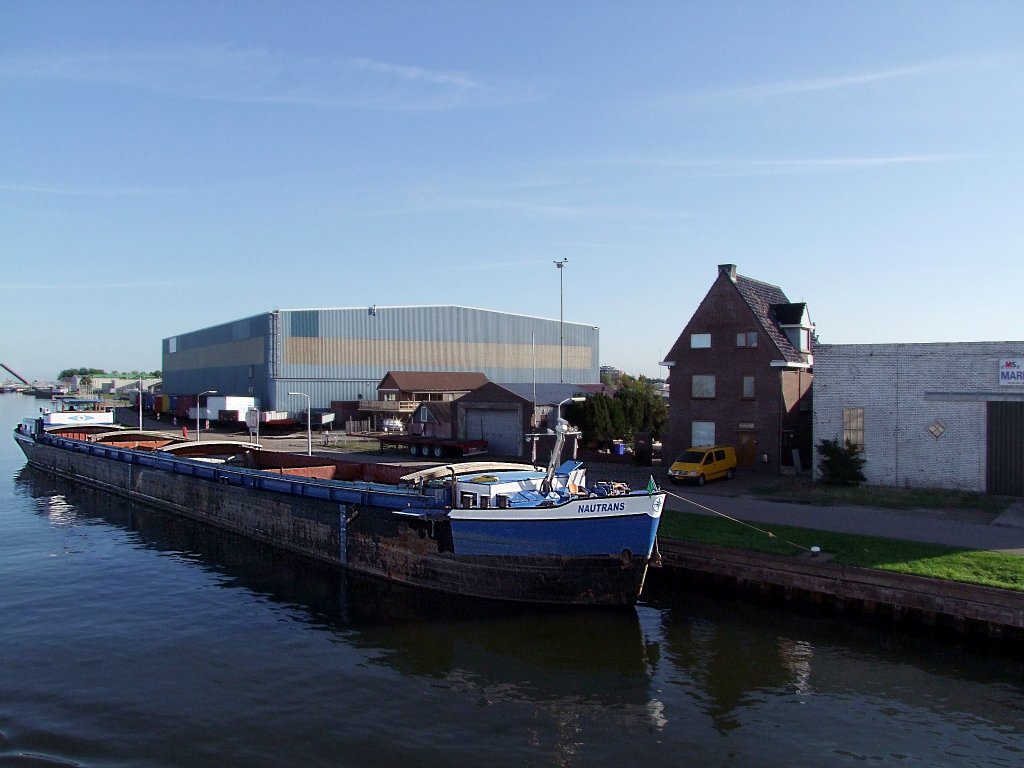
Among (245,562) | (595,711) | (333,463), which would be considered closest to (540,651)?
(595,711)

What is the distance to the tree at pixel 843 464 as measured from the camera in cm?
3434

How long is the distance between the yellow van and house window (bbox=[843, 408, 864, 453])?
216 inches

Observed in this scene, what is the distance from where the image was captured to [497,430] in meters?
52.5

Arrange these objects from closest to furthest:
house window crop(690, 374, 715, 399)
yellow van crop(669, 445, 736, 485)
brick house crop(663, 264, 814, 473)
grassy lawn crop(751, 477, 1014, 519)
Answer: grassy lawn crop(751, 477, 1014, 519) → yellow van crop(669, 445, 736, 485) → brick house crop(663, 264, 814, 473) → house window crop(690, 374, 715, 399)

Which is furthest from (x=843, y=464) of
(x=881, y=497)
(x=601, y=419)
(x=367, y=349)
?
(x=367, y=349)

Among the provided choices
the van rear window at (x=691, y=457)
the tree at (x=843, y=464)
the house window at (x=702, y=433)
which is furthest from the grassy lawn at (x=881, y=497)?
the house window at (x=702, y=433)

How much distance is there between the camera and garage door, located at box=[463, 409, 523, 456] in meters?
51.4

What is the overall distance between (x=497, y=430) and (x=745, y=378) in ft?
60.2

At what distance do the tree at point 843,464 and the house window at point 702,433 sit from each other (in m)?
7.58

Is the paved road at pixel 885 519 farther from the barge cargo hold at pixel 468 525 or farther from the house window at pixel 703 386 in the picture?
the house window at pixel 703 386

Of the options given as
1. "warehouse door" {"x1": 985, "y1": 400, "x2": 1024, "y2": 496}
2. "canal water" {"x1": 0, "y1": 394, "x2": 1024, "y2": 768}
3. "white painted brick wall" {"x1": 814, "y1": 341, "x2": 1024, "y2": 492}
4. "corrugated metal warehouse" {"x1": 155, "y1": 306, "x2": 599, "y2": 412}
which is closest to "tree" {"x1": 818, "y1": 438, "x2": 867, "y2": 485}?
"white painted brick wall" {"x1": 814, "y1": 341, "x2": 1024, "y2": 492}

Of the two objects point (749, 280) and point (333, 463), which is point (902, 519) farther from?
point (333, 463)

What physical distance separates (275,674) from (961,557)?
18.0 metres

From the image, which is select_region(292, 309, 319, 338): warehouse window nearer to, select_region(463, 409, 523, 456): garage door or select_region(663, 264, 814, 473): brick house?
select_region(463, 409, 523, 456): garage door
